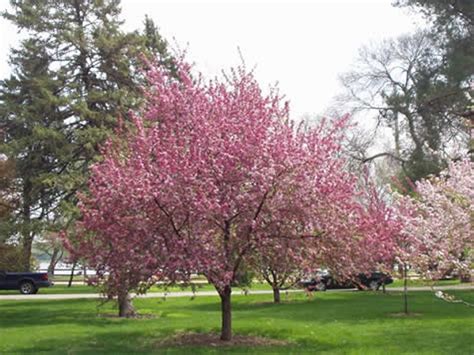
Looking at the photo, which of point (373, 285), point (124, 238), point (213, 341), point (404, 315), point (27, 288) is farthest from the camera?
point (373, 285)

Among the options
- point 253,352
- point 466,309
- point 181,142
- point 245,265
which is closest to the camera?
point 253,352

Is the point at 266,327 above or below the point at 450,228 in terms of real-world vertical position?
below

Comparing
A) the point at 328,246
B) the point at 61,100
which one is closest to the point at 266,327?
the point at 328,246

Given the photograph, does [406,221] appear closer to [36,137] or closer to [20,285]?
[36,137]

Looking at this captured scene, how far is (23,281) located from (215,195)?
21.4 meters

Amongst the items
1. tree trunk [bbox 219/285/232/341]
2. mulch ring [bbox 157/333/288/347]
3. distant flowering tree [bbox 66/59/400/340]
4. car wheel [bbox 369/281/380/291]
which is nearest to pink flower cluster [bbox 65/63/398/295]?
distant flowering tree [bbox 66/59/400/340]

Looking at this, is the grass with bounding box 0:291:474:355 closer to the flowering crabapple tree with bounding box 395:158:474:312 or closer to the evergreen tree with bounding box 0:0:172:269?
the flowering crabapple tree with bounding box 395:158:474:312

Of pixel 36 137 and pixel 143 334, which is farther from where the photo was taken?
pixel 36 137

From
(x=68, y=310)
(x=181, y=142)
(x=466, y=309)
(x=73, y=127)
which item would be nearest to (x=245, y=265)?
(x=181, y=142)

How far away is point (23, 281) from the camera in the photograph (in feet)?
93.5

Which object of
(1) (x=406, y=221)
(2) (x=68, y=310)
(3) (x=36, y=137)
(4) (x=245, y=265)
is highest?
(3) (x=36, y=137)

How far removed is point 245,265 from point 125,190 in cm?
295

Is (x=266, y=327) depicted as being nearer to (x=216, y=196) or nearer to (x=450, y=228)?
(x=216, y=196)

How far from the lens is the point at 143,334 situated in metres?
12.5
